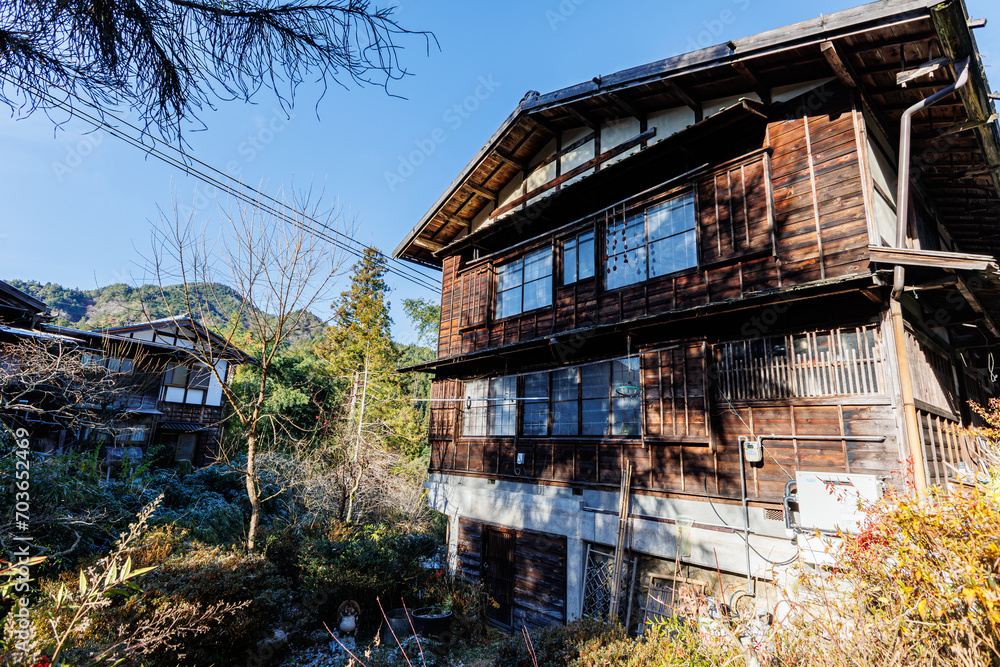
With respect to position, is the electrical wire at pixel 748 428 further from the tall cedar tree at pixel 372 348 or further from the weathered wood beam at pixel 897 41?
the tall cedar tree at pixel 372 348

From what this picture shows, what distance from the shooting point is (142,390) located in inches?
848

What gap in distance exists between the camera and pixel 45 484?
29.8 ft

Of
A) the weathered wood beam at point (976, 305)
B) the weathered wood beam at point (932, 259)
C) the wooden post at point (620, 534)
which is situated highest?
the weathered wood beam at point (932, 259)

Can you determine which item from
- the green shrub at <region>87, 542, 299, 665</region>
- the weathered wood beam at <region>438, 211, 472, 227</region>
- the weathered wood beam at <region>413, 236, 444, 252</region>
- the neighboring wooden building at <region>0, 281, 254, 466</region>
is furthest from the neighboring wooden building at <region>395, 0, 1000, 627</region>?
the neighboring wooden building at <region>0, 281, 254, 466</region>

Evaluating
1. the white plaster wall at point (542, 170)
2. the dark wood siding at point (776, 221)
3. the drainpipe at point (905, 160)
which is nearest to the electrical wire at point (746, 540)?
the dark wood siding at point (776, 221)

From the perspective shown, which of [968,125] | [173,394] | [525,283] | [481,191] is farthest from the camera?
[173,394]

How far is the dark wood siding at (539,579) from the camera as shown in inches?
369

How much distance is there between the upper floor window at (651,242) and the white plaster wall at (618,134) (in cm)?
150

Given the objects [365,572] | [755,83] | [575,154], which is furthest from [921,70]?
[365,572]

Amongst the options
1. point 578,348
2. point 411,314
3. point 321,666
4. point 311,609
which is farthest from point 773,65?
point 411,314

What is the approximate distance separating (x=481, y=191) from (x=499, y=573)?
9.91 meters

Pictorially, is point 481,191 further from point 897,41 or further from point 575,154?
point 897,41

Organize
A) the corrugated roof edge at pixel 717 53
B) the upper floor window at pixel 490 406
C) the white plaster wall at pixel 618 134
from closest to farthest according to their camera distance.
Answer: the corrugated roof edge at pixel 717 53 < the white plaster wall at pixel 618 134 < the upper floor window at pixel 490 406

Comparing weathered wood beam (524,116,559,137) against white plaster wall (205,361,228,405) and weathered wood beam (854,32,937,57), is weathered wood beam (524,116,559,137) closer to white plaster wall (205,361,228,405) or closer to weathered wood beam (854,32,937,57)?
weathered wood beam (854,32,937,57)
